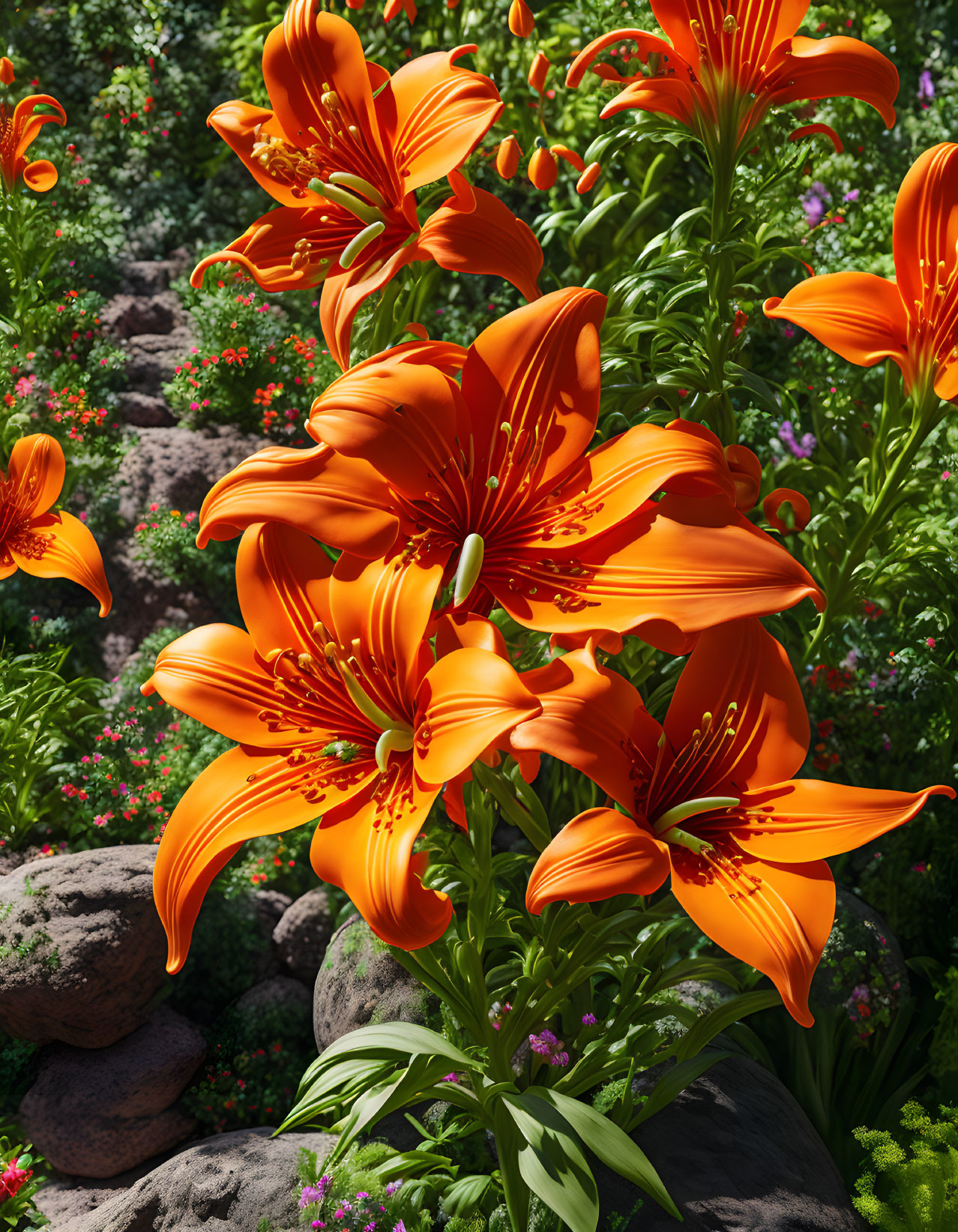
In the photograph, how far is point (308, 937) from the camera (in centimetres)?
289

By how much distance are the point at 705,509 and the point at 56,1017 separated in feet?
8.58

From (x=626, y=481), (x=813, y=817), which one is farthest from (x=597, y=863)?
(x=626, y=481)

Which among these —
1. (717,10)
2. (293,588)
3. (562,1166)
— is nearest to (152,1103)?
(562,1166)

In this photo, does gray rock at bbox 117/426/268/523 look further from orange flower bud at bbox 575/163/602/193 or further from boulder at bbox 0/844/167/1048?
orange flower bud at bbox 575/163/602/193

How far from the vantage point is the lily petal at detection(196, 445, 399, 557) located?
2.51 ft

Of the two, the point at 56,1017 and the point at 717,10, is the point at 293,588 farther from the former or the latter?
the point at 56,1017

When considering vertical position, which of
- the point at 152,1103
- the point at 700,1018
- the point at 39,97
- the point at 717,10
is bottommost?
the point at 152,1103

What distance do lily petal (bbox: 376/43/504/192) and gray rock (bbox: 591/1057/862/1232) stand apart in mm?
1725

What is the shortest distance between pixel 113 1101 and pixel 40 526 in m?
1.67

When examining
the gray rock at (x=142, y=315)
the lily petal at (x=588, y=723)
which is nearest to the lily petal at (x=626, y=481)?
the lily petal at (x=588, y=723)

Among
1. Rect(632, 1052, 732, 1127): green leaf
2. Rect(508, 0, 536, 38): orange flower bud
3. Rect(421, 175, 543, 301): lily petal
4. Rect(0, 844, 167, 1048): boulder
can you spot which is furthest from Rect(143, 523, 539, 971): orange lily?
Rect(0, 844, 167, 1048): boulder

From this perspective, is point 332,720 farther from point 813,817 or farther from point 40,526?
point 40,526

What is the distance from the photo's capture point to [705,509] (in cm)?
80

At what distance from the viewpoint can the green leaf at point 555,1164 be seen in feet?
4.00
